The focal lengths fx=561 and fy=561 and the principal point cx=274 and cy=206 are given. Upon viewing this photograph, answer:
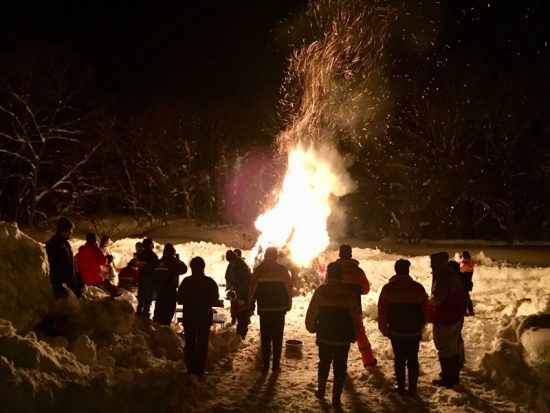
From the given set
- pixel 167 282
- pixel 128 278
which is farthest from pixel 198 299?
pixel 128 278

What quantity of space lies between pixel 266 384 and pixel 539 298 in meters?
6.61

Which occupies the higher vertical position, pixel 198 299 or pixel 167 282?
pixel 167 282

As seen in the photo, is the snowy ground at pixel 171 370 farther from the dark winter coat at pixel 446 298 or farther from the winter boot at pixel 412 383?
the dark winter coat at pixel 446 298

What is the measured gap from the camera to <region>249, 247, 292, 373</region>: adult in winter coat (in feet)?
26.1

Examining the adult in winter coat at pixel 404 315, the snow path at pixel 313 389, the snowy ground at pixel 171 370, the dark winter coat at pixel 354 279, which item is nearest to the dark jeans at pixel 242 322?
the snowy ground at pixel 171 370

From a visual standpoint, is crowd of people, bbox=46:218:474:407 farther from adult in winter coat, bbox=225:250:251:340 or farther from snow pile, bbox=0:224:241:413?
adult in winter coat, bbox=225:250:251:340

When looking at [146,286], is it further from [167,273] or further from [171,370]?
[171,370]

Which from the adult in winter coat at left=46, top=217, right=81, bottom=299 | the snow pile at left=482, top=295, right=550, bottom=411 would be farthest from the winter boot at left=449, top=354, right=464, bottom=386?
the adult in winter coat at left=46, top=217, right=81, bottom=299

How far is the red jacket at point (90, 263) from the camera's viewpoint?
35.0 feet

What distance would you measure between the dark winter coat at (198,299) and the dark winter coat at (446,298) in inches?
117

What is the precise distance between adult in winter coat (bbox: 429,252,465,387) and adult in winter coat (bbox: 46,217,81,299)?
16.3ft

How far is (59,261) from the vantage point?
25.1ft

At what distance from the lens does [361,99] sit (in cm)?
2772

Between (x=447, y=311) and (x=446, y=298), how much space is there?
0.17m
